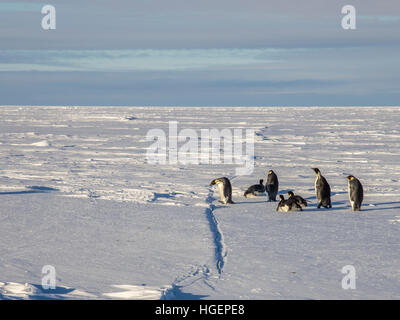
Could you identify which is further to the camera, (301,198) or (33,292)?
(301,198)

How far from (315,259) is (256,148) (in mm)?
14588

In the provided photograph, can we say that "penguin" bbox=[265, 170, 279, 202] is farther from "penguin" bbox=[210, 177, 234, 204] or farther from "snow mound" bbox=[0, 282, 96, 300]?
"snow mound" bbox=[0, 282, 96, 300]

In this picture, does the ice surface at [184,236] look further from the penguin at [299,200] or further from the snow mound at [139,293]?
the penguin at [299,200]

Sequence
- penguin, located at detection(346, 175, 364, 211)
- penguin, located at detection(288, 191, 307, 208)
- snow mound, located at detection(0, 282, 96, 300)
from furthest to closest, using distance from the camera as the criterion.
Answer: penguin, located at detection(288, 191, 307, 208) < penguin, located at detection(346, 175, 364, 211) < snow mound, located at detection(0, 282, 96, 300)

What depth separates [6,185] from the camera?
1096cm

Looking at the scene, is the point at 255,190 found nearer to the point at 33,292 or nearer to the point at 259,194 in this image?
the point at 259,194

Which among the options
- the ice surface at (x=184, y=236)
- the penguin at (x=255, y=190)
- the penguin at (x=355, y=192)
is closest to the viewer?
the ice surface at (x=184, y=236)

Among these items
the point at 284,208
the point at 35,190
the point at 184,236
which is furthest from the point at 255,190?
the point at 35,190

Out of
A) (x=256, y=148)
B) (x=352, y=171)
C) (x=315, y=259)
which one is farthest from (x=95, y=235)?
(x=256, y=148)

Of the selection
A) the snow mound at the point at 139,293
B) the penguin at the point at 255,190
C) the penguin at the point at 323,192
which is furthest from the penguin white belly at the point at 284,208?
the snow mound at the point at 139,293

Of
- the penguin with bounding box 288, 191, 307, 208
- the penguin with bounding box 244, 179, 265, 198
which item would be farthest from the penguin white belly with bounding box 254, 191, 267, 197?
the penguin with bounding box 288, 191, 307, 208

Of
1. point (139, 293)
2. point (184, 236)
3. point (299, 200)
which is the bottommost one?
point (139, 293)

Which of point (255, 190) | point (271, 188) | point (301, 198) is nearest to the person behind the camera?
point (301, 198)

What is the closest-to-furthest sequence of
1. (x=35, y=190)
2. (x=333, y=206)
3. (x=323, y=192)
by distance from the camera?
(x=323, y=192) < (x=333, y=206) < (x=35, y=190)
